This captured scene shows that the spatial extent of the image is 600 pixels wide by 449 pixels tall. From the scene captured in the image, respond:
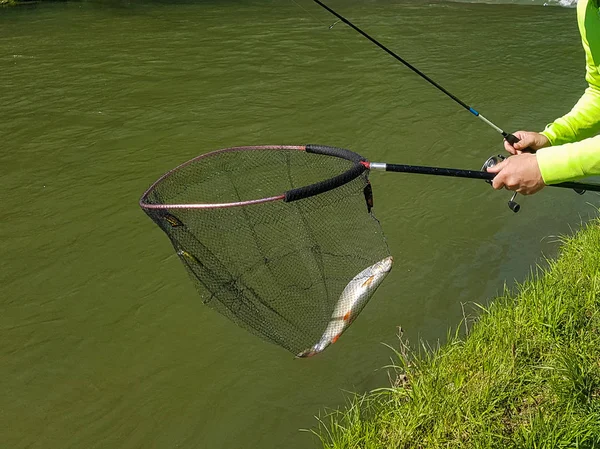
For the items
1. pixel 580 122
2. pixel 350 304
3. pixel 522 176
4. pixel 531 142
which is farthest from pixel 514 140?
pixel 350 304

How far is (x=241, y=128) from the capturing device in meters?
8.16

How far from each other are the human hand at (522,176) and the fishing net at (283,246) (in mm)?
623

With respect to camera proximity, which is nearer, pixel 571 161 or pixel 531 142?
pixel 571 161

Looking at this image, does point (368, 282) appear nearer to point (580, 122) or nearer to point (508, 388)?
point (508, 388)

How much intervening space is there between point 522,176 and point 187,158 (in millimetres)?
5335

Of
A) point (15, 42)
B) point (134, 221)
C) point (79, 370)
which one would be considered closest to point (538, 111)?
point (134, 221)

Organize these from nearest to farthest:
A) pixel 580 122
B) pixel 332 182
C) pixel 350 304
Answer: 1. pixel 332 182
2. pixel 580 122
3. pixel 350 304

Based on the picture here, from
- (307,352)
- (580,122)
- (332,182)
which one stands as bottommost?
(307,352)

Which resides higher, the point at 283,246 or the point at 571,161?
the point at 571,161

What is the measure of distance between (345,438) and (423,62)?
9038 mm

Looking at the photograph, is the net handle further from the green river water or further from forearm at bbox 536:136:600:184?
the green river water

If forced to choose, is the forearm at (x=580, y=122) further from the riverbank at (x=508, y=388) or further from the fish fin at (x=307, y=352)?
the fish fin at (x=307, y=352)

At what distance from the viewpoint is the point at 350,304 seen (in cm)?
378

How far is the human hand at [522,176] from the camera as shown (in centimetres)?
266
